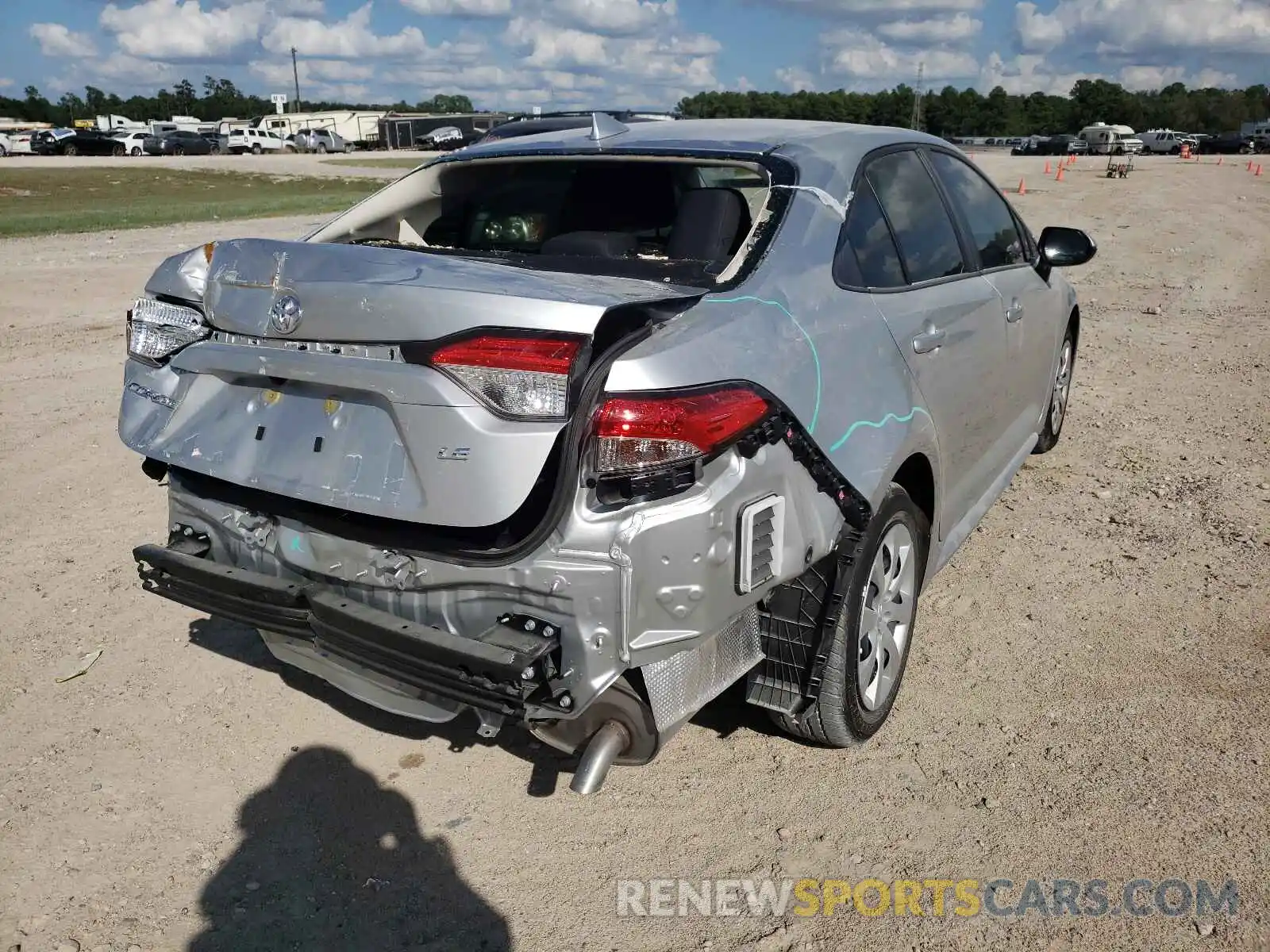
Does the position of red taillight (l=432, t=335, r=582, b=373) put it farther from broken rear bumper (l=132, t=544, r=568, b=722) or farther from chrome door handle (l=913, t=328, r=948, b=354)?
chrome door handle (l=913, t=328, r=948, b=354)

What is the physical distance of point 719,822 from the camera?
2.94 meters

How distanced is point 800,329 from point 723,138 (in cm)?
112

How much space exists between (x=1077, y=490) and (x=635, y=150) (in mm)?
3256

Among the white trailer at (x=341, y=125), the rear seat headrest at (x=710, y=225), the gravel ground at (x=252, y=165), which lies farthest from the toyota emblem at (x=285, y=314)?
the white trailer at (x=341, y=125)

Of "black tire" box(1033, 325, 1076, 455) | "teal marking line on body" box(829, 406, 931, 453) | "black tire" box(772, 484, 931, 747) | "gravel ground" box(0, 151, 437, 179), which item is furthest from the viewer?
"gravel ground" box(0, 151, 437, 179)

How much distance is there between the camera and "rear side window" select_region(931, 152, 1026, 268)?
4.17 metres

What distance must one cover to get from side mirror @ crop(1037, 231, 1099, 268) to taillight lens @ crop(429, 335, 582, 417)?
3.35 metres

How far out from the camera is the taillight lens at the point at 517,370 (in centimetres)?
229

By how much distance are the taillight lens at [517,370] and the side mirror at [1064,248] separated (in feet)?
11.0

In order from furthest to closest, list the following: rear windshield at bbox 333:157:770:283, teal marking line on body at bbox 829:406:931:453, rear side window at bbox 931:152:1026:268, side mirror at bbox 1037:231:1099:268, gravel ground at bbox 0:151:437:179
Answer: gravel ground at bbox 0:151:437:179, side mirror at bbox 1037:231:1099:268, rear side window at bbox 931:152:1026:268, rear windshield at bbox 333:157:770:283, teal marking line on body at bbox 829:406:931:453

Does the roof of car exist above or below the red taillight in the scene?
above

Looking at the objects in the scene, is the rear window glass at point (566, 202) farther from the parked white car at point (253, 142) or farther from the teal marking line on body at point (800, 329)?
the parked white car at point (253, 142)

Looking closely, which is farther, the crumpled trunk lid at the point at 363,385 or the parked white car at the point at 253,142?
the parked white car at the point at 253,142

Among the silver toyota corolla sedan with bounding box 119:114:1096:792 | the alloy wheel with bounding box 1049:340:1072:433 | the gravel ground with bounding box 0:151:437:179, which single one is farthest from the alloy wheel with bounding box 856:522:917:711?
the gravel ground with bounding box 0:151:437:179
